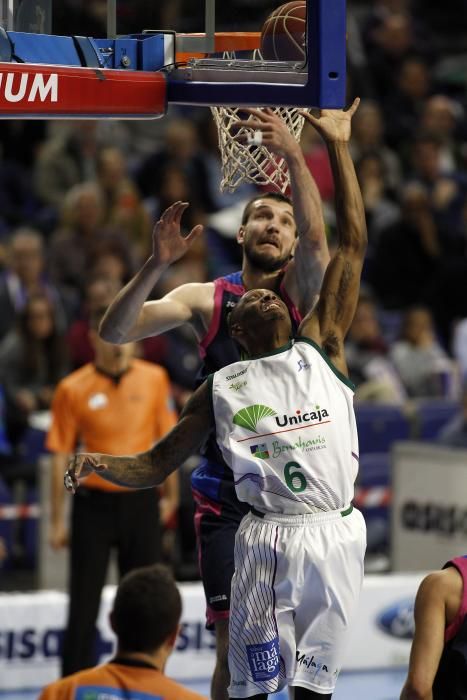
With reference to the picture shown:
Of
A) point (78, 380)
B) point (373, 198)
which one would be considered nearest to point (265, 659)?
point (78, 380)

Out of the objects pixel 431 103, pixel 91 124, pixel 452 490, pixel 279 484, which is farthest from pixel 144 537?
pixel 431 103

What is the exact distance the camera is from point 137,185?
1402 centimetres

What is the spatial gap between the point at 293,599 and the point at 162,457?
698mm

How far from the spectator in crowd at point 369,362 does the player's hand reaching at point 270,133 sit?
6.26 m

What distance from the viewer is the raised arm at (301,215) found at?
17.5 feet

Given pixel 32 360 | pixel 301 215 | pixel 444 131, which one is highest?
pixel 444 131

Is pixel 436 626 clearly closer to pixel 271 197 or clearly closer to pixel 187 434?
pixel 187 434

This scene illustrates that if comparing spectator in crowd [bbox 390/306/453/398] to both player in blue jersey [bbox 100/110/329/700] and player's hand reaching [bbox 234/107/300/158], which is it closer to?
player in blue jersey [bbox 100/110/329/700]

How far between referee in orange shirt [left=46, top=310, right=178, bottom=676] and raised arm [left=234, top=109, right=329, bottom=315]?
276 centimetres

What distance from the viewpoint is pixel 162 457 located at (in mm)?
5336

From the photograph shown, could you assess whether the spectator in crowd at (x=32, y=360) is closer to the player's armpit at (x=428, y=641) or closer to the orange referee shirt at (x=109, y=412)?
the orange referee shirt at (x=109, y=412)

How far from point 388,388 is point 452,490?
5.18 feet

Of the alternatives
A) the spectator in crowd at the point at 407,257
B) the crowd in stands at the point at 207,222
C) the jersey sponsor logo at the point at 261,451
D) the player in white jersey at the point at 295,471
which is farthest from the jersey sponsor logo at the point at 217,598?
the spectator in crowd at the point at 407,257

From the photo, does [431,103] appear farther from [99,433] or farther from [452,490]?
[99,433]
